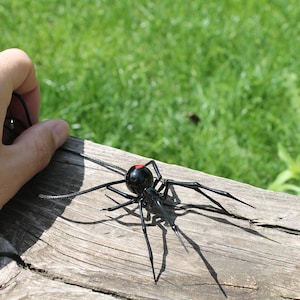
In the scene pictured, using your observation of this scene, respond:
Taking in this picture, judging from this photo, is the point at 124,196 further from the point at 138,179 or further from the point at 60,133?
the point at 60,133

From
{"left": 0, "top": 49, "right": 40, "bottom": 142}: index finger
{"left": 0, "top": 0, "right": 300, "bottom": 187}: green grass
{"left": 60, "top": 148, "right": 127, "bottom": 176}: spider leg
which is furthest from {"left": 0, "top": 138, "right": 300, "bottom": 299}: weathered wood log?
{"left": 0, "top": 0, "right": 300, "bottom": 187}: green grass

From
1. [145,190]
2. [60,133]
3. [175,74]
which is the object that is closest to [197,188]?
[145,190]

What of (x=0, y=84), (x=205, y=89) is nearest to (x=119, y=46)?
(x=205, y=89)

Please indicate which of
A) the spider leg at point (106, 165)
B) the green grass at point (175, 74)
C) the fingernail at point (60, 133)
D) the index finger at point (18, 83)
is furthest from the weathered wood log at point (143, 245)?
the green grass at point (175, 74)

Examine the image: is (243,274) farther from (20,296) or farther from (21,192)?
(21,192)

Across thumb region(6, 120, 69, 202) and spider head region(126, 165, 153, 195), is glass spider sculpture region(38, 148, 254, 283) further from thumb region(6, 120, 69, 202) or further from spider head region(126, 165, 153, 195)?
thumb region(6, 120, 69, 202)

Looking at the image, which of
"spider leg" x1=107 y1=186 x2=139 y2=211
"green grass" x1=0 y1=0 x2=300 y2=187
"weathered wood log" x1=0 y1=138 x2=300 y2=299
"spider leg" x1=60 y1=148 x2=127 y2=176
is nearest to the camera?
"weathered wood log" x1=0 y1=138 x2=300 y2=299
